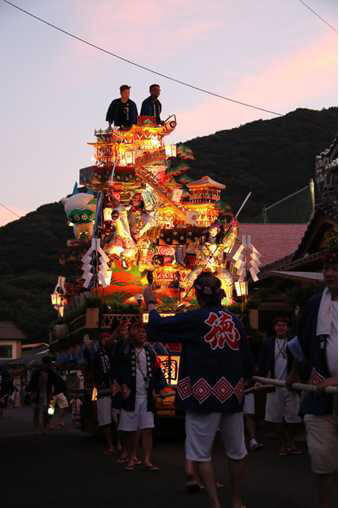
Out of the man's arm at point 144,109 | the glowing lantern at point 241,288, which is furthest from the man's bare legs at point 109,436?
the man's arm at point 144,109

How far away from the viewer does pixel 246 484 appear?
937cm

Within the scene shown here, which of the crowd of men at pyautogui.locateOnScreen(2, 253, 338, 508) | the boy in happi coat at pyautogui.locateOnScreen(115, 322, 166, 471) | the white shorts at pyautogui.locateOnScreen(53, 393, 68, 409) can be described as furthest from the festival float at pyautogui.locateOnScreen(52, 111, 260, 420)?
the crowd of men at pyautogui.locateOnScreen(2, 253, 338, 508)

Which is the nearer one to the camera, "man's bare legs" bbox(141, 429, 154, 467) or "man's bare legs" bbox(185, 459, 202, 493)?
"man's bare legs" bbox(185, 459, 202, 493)

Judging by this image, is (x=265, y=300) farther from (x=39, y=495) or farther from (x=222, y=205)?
(x=39, y=495)

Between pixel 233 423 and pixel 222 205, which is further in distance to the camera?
pixel 222 205

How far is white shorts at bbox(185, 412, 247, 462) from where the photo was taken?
715cm

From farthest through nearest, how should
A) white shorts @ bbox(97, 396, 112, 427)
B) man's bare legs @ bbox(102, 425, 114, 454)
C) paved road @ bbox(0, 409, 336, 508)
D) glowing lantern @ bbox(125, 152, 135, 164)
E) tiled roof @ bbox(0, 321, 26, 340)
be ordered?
tiled roof @ bbox(0, 321, 26, 340), glowing lantern @ bbox(125, 152, 135, 164), white shorts @ bbox(97, 396, 112, 427), man's bare legs @ bbox(102, 425, 114, 454), paved road @ bbox(0, 409, 336, 508)

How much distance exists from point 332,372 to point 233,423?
174 centimetres

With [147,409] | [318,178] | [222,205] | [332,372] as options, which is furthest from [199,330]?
[222,205]

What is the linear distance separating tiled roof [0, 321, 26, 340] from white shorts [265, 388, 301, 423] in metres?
66.6

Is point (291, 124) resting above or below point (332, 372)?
above

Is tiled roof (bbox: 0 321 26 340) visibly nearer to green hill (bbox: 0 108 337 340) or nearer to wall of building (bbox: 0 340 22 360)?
green hill (bbox: 0 108 337 340)

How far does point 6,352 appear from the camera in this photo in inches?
3374

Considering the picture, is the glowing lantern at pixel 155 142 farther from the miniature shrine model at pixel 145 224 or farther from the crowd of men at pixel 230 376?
the crowd of men at pixel 230 376
